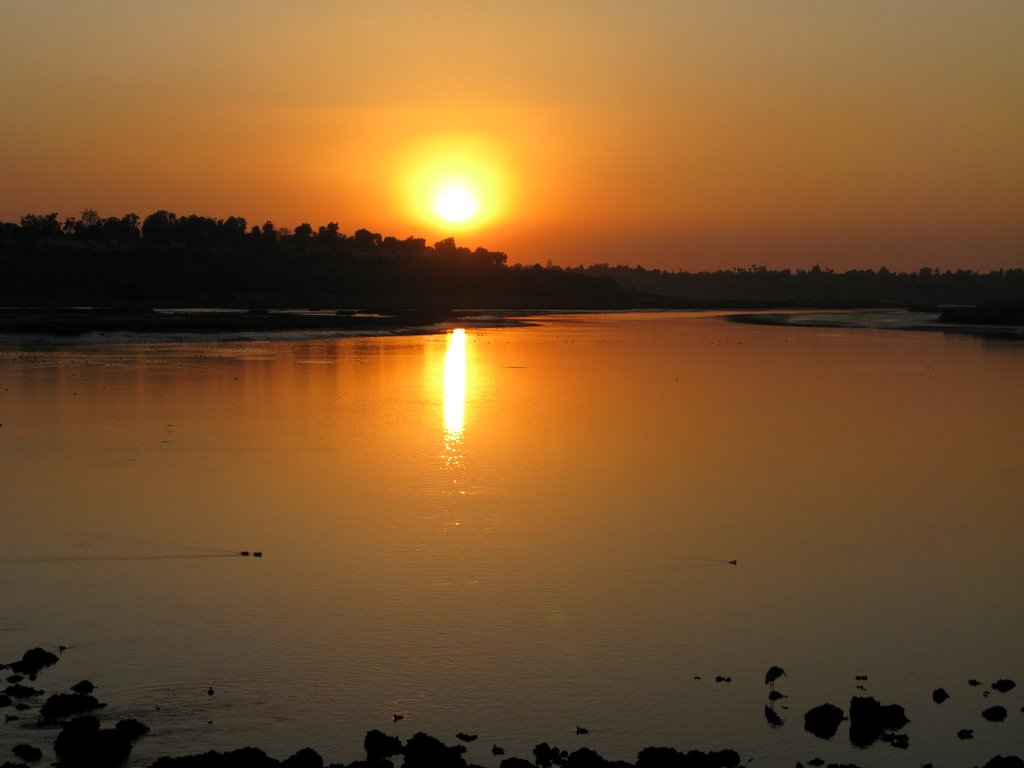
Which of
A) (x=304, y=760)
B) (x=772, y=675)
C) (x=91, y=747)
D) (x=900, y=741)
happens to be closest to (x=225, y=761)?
(x=304, y=760)

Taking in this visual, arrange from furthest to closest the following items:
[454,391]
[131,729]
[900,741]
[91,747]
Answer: [454,391] → [900,741] → [131,729] → [91,747]

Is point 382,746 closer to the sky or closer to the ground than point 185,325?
closer to the ground

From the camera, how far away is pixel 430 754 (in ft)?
25.5

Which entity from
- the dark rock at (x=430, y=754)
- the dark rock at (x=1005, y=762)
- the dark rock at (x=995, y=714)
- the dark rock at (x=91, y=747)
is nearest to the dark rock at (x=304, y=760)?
the dark rock at (x=430, y=754)

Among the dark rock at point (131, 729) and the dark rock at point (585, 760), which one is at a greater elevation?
the dark rock at point (585, 760)

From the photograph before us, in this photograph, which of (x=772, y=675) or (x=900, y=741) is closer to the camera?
(x=900, y=741)

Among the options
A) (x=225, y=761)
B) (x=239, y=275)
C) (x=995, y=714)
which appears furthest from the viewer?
(x=239, y=275)

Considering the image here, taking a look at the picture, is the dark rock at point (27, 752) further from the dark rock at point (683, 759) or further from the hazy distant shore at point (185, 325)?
the hazy distant shore at point (185, 325)

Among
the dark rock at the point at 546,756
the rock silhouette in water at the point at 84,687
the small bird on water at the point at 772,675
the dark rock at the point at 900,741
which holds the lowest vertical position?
the dark rock at the point at 900,741

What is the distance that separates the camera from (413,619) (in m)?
10.8

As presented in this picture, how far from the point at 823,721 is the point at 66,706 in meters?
5.89

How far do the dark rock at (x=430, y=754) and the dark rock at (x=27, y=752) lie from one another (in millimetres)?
2612

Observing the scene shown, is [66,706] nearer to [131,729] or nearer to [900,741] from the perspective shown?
[131,729]

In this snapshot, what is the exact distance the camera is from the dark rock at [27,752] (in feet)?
25.6
